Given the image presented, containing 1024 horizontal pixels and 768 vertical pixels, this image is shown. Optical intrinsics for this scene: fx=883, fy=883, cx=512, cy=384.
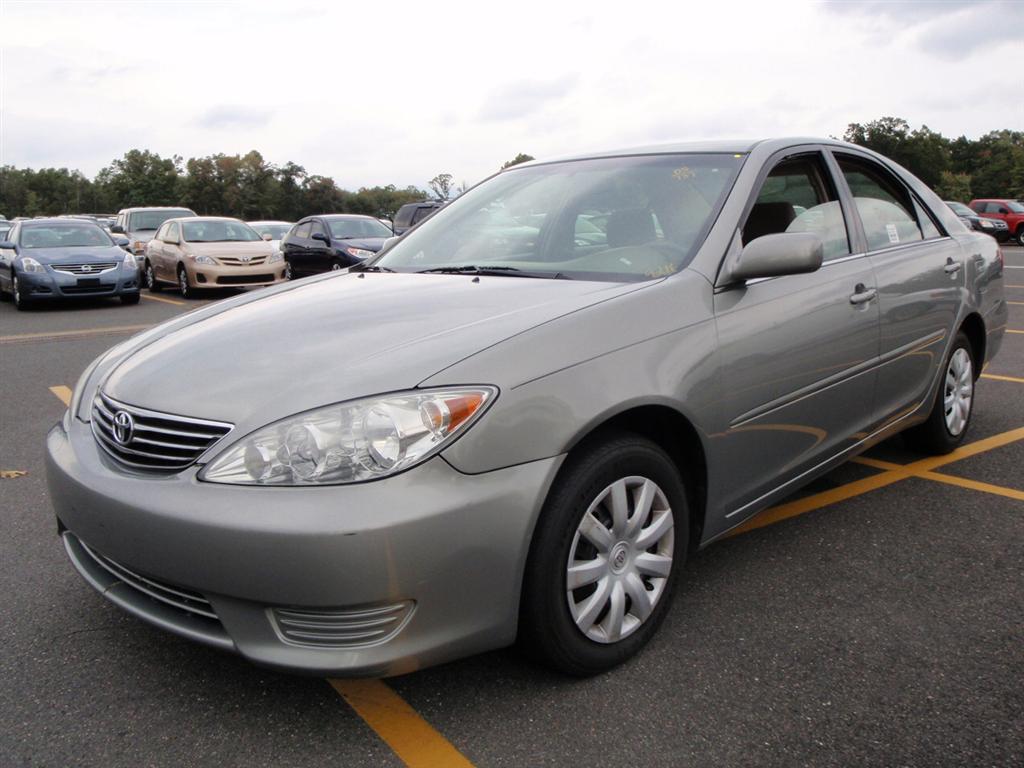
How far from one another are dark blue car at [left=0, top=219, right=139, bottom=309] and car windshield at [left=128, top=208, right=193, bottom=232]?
504 centimetres

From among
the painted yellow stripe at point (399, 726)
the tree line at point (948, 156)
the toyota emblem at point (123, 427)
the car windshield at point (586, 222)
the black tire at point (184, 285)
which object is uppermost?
the tree line at point (948, 156)

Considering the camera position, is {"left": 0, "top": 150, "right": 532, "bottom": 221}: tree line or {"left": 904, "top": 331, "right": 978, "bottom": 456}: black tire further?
{"left": 0, "top": 150, "right": 532, "bottom": 221}: tree line

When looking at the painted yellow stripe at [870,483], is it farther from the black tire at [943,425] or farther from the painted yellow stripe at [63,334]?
the painted yellow stripe at [63,334]

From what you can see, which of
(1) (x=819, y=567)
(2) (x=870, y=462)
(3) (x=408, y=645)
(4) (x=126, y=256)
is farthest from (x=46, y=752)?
(4) (x=126, y=256)

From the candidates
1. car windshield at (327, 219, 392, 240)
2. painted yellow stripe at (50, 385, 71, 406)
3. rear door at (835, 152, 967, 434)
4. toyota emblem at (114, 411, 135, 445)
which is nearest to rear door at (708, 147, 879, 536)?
rear door at (835, 152, 967, 434)

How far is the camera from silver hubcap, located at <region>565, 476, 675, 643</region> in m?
2.32

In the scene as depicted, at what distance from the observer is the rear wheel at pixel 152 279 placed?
1644 cm

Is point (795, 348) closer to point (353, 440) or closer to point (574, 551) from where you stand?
point (574, 551)

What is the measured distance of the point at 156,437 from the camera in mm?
2270

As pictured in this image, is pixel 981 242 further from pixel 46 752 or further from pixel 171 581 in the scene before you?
pixel 46 752

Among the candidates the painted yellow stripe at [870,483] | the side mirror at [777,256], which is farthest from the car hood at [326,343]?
the painted yellow stripe at [870,483]

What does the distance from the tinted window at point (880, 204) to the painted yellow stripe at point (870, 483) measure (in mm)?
1106

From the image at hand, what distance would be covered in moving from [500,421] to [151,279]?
16248 mm

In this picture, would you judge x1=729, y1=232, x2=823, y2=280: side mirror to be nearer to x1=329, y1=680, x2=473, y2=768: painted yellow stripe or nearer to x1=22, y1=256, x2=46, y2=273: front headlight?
x1=329, y1=680, x2=473, y2=768: painted yellow stripe
